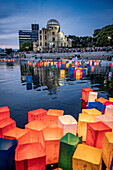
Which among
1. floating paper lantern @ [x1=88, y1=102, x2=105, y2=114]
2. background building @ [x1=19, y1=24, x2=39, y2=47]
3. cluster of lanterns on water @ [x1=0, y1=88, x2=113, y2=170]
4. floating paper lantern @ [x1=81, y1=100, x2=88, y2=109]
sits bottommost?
floating paper lantern @ [x1=81, y1=100, x2=88, y2=109]

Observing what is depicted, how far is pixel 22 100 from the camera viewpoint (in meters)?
7.31

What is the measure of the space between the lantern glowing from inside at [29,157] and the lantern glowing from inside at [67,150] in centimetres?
46

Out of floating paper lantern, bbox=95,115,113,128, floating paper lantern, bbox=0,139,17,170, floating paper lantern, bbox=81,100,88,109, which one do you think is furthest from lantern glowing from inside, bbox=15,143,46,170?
floating paper lantern, bbox=81,100,88,109

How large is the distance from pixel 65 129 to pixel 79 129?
638 mm

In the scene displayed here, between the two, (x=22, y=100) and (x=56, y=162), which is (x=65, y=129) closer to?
(x=56, y=162)

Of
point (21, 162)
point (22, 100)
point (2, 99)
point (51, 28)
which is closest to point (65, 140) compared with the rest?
point (21, 162)

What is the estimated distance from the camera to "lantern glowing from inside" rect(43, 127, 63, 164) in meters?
2.85

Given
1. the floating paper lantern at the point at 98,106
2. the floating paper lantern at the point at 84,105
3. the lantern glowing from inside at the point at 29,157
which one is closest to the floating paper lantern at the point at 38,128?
the lantern glowing from inside at the point at 29,157

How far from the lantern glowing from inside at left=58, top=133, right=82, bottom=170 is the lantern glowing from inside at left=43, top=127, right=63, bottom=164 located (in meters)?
0.17

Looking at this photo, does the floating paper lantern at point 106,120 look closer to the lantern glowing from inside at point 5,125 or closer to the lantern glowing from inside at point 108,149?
the lantern glowing from inside at point 108,149

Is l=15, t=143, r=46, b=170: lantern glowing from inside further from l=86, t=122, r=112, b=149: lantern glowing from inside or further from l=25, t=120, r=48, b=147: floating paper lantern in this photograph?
l=86, t=122, r=112, b=149: lantern glowing from inside

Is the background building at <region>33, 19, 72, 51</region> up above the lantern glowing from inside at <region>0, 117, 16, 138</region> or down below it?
above

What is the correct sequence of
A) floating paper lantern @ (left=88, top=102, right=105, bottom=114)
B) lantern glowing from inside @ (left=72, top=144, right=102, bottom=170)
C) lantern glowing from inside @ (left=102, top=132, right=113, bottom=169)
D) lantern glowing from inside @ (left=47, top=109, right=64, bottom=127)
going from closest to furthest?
lantern glowing from inside @ (left=72, top=144, right=102, bottom=170)
lantern glowing from inside @ (left=102, top=132, right=113, bottom=169)
lantern glowing from inside @ (left=47, top=109, right=64, bottom=127)
floating paper lantern @ (left=88, top=102, right=105, bottom=114)

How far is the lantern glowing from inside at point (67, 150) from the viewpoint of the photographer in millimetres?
2648
